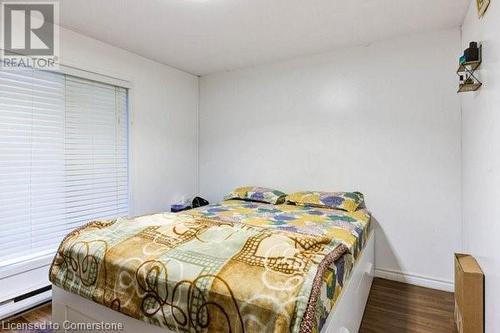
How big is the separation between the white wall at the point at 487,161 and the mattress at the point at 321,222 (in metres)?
0.69

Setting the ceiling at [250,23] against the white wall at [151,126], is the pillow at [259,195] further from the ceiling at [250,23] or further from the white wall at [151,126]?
the ceiling at [250,23]

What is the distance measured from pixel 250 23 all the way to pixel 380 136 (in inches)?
64.4

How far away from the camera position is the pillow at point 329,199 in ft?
8.68

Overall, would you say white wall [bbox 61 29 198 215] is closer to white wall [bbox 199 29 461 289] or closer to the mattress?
white wall [bbox 199 29 461 289]

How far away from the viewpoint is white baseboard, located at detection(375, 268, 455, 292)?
2.53 metres

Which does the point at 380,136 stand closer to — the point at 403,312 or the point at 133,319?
the point at 403,312

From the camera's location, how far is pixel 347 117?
2.94 metres

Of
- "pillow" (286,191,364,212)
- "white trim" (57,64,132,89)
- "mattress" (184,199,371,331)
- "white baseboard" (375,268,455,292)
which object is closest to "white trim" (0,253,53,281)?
"mattress" (184,199,371,331)

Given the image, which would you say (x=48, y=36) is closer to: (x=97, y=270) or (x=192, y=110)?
(x=192, y=110)

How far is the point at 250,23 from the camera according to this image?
2412mm

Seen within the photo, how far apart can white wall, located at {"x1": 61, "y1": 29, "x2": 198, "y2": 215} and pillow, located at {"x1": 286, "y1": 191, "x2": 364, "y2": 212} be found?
1542 mm

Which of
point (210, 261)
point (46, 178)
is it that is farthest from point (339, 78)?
point (46, 178)

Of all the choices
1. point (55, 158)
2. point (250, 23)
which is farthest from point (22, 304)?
point (250, 23)

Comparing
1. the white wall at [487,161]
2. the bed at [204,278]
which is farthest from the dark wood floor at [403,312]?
the white wall at [487,161]
